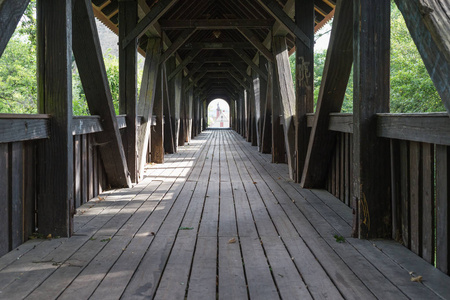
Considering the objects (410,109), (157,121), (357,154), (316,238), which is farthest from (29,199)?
(410,109)

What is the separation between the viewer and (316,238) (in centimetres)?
317

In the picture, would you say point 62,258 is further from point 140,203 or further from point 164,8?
point 164,8

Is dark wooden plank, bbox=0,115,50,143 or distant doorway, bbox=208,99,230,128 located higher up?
distant doorway, bbox=208,99,230,128

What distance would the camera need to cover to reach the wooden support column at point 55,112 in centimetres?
317

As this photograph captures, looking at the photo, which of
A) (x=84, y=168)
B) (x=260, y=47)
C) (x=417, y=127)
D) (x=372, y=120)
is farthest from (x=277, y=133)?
(x=417, y=127)

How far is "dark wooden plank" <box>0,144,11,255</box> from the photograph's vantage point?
2672 mm

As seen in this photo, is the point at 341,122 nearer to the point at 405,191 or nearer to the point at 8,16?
the point at 405,191

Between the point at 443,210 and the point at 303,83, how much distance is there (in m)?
3.91

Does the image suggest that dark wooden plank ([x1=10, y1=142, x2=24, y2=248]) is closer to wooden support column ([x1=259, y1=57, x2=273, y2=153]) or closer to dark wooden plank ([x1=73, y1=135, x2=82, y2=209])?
dark wooden plank ([x1=73, y1=135, x2=82, y2=209])

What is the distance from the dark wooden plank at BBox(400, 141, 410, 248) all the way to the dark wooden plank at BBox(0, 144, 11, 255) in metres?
2.57

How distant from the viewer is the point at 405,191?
9.66 feet

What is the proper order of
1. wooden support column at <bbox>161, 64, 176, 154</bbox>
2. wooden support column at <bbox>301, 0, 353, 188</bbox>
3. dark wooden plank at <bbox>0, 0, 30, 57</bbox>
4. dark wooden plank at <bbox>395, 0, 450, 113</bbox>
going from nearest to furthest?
1. dark wooden plank at <bbox>395, 0, 450, 113</bbox>
2. dark wooden plank at <bbox>0, 0, 30, 57</bbox>
3. wooden support column at <bbox>301, 0, 353, 188</bbox>
4. wooden support column at <bbox>161, 64, 176, 154</bbox>

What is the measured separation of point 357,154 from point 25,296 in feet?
7.56

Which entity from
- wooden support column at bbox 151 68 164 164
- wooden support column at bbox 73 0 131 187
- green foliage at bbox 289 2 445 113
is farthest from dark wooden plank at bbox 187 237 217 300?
green foliage at bbox 289 2 445 113
